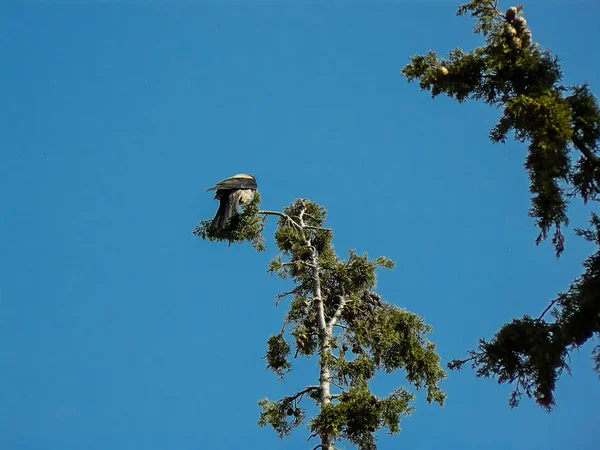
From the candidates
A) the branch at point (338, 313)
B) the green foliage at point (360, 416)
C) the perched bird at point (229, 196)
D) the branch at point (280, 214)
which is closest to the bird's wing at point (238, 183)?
the perched bird at point (229, 196)

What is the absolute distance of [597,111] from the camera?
783 centimetres

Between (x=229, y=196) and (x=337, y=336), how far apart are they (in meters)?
3.15

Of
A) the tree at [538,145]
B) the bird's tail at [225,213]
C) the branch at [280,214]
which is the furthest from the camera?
the branch at [280,214]

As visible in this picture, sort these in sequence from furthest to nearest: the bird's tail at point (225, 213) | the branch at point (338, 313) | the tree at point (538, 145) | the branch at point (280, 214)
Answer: the branch at point (280, 214), the bird's tail at point (225, 213), the branch at point (338, 313), the tree at point (538, 145)

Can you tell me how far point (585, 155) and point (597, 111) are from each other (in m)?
0.60

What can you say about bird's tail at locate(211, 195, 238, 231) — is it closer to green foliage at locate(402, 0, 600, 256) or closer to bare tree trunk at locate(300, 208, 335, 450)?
bare tree trunk at locate(300, 208, 335, 450)

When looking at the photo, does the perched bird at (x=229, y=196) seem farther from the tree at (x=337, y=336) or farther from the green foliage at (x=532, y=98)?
the green foliage at (x=532, y=98)

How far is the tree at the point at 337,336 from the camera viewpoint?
9.00m

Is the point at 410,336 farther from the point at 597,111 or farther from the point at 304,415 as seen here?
the point at 597,111

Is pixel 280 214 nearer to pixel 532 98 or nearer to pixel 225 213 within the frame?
pixel 225 213

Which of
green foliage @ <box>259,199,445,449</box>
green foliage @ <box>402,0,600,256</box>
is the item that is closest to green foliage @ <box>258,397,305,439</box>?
green foliage @ <box>259,199,445,449</box>

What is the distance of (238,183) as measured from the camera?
11242mm

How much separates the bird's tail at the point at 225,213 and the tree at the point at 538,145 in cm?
408

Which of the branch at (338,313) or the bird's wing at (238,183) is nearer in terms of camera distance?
the branch at (338,313)
